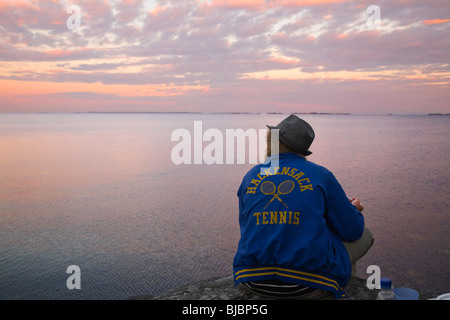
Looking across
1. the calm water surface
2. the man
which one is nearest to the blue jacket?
the man

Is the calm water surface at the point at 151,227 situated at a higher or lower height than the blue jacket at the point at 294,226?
lower

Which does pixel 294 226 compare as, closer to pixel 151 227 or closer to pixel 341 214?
pixel 341 214

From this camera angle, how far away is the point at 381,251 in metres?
12.1

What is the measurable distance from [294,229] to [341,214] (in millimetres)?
602

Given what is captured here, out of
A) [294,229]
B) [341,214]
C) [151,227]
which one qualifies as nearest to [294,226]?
[294,229]

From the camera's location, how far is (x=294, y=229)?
3.24m

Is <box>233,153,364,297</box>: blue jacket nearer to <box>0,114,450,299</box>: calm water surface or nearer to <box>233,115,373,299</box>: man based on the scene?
<box>233,115,373,299</box>: man

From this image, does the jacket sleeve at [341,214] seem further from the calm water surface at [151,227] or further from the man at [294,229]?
the calm water surface at [151,227]

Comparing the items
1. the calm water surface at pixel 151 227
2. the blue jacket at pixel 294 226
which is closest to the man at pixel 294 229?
the blue jacket at pixel 294 226

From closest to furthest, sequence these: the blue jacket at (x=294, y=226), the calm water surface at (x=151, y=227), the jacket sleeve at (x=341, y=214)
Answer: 1. the blue jacket at (x=294, y=226)
2. the jacket sleeve at (x=341, y=214)
3. the calm water surface at (x=151, y=227)

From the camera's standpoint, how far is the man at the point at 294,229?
10.6 ft

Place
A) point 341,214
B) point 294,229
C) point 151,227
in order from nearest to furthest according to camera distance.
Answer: point 294,229 → point 341,214 → point 151,227
